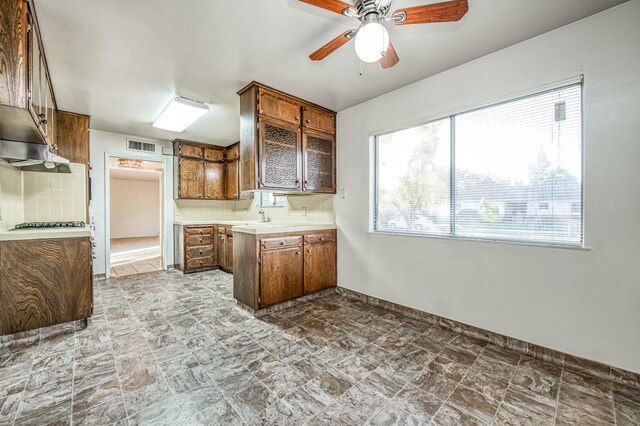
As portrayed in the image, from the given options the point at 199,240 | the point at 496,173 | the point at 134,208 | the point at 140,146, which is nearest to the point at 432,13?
the point at 496,173

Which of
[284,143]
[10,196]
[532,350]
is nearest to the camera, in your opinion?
[532,350]

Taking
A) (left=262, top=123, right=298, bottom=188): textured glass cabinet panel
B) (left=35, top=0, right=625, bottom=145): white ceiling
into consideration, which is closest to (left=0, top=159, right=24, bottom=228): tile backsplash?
(left=35, top=0, right=625, bottom=145): white ceiling

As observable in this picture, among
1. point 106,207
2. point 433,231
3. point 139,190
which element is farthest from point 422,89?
point 139,190

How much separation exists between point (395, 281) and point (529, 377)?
1428mm

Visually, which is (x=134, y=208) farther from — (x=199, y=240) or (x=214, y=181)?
(x=199, y=240)

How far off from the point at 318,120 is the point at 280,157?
857mm

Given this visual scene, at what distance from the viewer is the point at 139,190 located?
10.8m

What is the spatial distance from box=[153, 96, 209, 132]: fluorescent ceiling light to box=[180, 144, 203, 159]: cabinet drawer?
1147 millimetres

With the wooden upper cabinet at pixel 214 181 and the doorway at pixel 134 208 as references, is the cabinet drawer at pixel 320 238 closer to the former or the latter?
the wooden upper cabinet at pixel 214 181

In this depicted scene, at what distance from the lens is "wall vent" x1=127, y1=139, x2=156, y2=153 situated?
481cm

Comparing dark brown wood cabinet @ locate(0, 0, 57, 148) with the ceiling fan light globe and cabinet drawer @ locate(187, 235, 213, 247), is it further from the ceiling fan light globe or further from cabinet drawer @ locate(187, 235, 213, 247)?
cabinet drawer @ locate(187, 235, 213, 247)

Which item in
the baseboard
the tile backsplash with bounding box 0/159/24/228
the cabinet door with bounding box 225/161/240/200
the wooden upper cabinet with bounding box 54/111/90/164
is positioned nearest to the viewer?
the baseboard

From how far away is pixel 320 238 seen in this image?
3662mm

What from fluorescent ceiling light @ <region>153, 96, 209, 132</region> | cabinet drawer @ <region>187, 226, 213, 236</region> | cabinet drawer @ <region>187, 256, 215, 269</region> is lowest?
cabinet drawer @ <region>187, 256, 215, 269</region>
